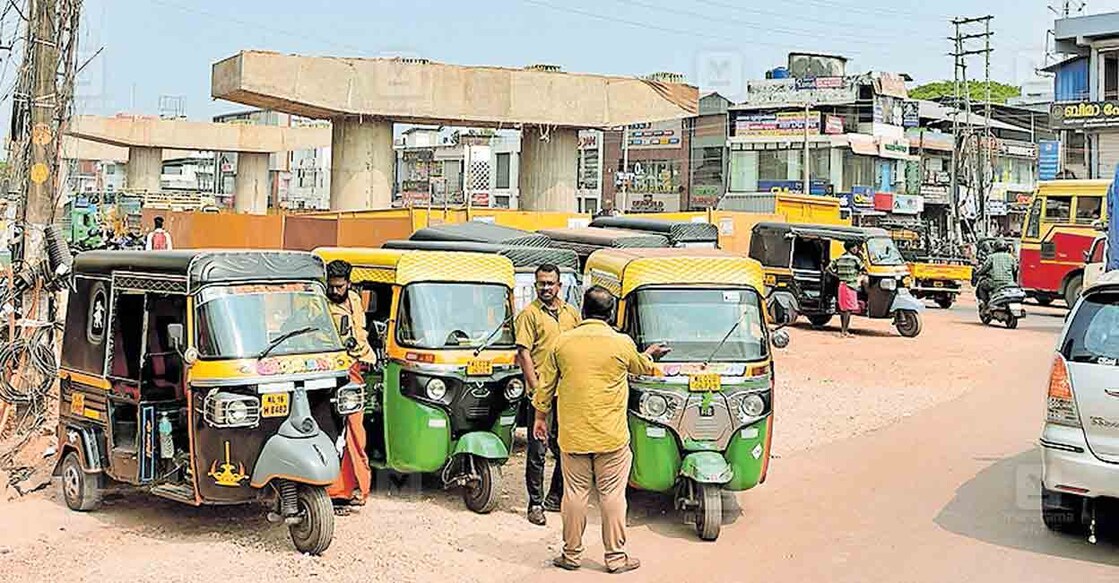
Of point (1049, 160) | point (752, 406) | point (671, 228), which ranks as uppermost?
point (1049, 160)

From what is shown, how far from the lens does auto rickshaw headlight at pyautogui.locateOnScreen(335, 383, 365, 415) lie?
322 inches

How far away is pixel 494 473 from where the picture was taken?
356 inches

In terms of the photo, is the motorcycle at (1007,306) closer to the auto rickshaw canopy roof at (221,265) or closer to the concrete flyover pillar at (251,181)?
the auto rickshaw canopy roof at (221,265)

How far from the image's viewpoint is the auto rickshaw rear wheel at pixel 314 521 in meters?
7.60

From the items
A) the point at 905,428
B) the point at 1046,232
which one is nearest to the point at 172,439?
the point at 905,428

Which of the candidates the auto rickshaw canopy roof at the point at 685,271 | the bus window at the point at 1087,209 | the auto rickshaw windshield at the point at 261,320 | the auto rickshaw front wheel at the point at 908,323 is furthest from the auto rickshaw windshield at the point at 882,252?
the auto rickshaw windshield at the point at 261,320

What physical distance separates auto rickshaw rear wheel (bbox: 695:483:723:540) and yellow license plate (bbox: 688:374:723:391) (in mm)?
688

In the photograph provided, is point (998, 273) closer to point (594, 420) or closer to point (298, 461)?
point (594, 420)

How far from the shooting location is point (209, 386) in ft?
25.6

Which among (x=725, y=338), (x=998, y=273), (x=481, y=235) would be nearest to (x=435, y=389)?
(x=725, y=338)

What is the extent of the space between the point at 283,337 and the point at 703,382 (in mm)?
2948

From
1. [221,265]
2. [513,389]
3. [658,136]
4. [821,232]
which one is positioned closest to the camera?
[221,265]

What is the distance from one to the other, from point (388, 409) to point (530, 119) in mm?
17831

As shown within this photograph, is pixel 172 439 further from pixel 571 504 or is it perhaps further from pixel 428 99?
pixel 428 99
